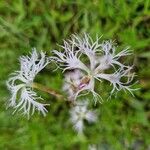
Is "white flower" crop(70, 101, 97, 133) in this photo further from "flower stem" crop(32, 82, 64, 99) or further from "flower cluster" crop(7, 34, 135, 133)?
"flower stem" crop(32, 82, 64, 99)

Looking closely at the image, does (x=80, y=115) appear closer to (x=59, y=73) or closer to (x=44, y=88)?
(x=59, y=73)

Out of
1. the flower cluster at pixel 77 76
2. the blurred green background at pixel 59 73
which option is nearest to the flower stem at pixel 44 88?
the flower cluster at pixel 77 76

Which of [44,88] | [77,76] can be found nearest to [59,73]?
[77,76]

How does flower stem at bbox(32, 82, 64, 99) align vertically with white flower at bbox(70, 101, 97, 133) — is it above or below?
below

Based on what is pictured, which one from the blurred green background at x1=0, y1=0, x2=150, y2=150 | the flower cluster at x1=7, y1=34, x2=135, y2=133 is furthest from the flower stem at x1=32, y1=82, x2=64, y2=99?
the blurred green background at x1=0, y1=0, x2=150, y2=150

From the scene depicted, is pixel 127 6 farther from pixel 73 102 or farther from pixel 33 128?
pixel 33 128
